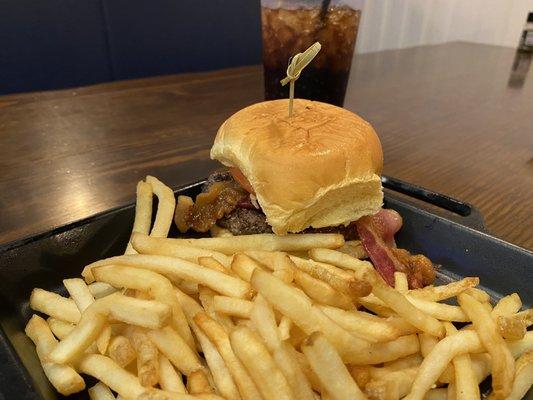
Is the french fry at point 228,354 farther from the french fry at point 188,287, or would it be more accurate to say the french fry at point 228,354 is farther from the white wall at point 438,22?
the white wall at point 438,22

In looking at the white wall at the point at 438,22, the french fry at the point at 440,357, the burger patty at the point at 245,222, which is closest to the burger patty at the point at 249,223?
the burger patty at the point at 245,222

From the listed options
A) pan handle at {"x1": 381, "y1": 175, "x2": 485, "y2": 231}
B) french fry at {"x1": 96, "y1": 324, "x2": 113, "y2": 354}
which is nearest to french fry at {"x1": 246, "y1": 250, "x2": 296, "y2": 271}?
french fry at {"x1": 96, "y1": 324, "x2": 113, "y2": 354}

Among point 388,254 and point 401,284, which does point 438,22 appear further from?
point 401,284

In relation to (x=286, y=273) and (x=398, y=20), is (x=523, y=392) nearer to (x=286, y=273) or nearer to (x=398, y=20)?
(x=286, y=273)

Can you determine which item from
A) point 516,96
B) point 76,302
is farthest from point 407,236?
point 516,96

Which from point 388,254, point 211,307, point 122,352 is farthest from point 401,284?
point 122,352
